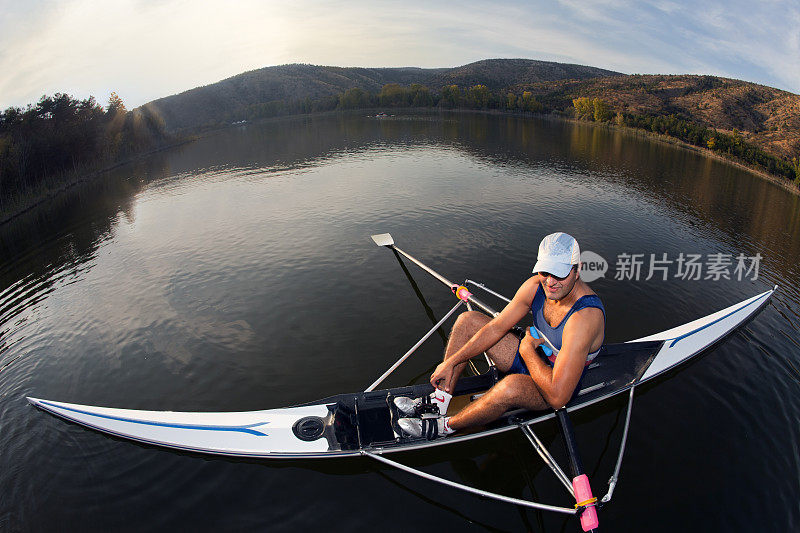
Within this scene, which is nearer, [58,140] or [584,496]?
[584,496]

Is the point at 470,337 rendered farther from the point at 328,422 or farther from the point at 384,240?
the point at 384,240

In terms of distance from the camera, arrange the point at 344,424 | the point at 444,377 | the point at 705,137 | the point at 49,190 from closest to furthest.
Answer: the point at 444,377 → the point at 344,424 → the point at 49,190 → the point at 705,137

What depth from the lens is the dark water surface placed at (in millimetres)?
6992

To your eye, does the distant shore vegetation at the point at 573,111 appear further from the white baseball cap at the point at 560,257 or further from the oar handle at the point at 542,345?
the white baseball cap at the point at 560,257

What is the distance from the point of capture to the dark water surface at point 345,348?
22.9 ft

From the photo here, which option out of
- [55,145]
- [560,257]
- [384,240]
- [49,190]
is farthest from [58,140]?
[560,257]

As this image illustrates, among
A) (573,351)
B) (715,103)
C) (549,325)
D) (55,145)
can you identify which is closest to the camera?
(573,351)

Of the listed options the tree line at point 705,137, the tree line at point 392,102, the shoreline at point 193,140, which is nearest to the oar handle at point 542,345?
the shoreline at point 193,140

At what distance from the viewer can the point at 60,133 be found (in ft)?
140

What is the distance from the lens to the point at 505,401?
605cm

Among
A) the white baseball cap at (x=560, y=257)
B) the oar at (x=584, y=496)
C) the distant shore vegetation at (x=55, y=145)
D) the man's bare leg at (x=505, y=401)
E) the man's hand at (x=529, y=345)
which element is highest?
the distant shore vegetation at (x=55, y=145)

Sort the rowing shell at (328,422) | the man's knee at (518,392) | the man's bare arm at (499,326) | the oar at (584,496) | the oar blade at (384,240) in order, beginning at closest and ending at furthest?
1. the oar at (584,496)
2. the man's knee at (518,392)
3. the man's bare arm at (499,326)
4. the rowing shell at (328,422)
5. the oar blade at (384,240)

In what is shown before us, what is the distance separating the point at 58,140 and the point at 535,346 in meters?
55.0

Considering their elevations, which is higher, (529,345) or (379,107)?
(379,107)
